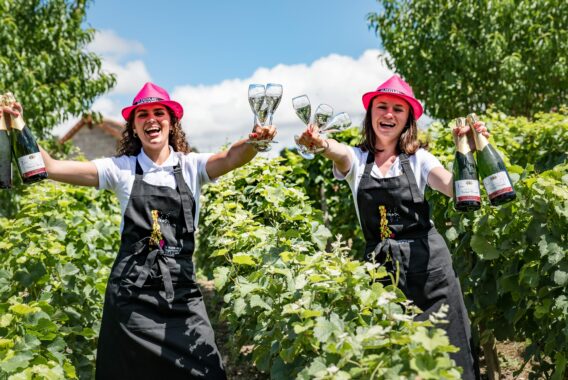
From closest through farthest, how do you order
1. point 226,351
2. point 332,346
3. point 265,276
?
point 332,346 → point 265,276 → point 226,351

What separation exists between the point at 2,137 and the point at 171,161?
2.39 ft

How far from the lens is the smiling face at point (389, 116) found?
284 cm

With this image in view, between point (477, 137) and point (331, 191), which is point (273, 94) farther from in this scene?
point (331, 191)

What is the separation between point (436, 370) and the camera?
1.42 meters

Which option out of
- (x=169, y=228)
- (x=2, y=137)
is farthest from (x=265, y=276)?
(x=2, y=137)

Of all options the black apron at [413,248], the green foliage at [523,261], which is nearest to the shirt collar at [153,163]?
the black apron at [413,248]

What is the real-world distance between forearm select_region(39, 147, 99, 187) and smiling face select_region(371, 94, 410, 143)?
1312 millimetres

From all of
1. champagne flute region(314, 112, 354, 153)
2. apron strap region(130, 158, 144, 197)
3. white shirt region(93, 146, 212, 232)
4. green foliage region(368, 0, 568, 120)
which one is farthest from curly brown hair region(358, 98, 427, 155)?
green foliage region(368, 0, 568, 120)

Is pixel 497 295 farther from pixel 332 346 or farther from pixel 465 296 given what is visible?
pixel 332 346

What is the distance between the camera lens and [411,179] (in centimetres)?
277

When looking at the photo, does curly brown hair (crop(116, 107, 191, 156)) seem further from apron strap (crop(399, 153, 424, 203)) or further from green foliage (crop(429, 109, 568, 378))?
green foliage (crop(429, 109, 568, 378))

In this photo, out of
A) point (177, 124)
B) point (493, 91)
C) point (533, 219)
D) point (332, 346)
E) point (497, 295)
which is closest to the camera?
point (332, 346)

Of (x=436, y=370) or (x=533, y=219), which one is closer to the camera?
(x=436, y=370)

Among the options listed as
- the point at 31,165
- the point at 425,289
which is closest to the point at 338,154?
the point at 425,289
